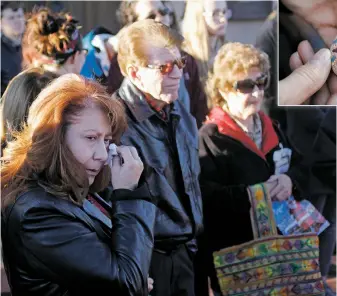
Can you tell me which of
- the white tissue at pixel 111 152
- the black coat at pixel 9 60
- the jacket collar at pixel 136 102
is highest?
the black coat at pixel 9 60

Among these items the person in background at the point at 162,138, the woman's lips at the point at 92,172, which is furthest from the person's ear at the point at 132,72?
the woman's lips at the point at 92,172

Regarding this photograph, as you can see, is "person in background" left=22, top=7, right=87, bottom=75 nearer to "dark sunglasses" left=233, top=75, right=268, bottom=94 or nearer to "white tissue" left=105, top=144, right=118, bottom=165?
"dark sunglasses" left=233, top=75, right=268, bottom=94

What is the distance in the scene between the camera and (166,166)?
2.92 m

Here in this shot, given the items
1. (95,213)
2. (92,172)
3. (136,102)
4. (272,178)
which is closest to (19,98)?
(136,102)

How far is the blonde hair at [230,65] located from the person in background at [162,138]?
0.51 m

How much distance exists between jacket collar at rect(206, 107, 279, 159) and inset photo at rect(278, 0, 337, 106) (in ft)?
1.03

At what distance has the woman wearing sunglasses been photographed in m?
3.39

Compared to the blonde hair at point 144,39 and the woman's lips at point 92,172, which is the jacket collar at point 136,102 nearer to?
the blonde hair at point 144,39

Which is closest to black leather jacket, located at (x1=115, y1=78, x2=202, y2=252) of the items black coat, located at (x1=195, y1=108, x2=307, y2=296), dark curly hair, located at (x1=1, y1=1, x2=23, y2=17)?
black coat, located at (x1=195, y1=108, x2=307, y2=296)

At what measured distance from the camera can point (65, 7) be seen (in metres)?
3.46

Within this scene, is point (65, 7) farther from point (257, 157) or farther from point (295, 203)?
point (295, 203)

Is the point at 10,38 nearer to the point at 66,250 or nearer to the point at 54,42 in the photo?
the point at 54,42

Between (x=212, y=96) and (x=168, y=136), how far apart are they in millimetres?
655

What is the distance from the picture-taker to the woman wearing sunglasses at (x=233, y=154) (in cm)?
339
